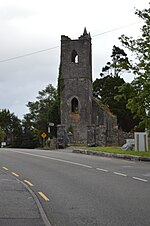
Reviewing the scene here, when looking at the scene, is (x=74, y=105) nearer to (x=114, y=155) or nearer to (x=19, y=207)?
(x=114, y=155)

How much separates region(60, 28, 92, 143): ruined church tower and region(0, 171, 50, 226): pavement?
163 feet

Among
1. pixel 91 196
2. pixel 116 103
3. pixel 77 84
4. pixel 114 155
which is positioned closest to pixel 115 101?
pixel 116 103

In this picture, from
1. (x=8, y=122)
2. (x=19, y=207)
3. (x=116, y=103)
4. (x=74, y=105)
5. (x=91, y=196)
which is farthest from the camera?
(x=8, y=122)

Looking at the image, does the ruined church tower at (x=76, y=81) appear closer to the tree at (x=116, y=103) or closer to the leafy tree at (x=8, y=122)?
the tree at (x=116, y=103)

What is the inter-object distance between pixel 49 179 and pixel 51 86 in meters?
95.5

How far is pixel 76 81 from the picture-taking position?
65.6 meters

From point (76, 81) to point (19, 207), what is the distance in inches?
2174

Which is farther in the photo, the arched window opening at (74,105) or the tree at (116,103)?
the tree at (116,103)

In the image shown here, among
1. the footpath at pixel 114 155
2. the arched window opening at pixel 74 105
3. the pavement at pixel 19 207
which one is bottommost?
the pavement at pixel 19 207

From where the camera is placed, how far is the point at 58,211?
10312 mm

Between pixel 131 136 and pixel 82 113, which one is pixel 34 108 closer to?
pixel 82 113

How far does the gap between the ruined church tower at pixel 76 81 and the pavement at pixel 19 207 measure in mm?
49655

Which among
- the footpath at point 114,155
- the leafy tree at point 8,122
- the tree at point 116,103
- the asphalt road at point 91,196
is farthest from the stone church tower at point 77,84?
the leafy tree at point 8,122

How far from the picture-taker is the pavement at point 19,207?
359 inches
